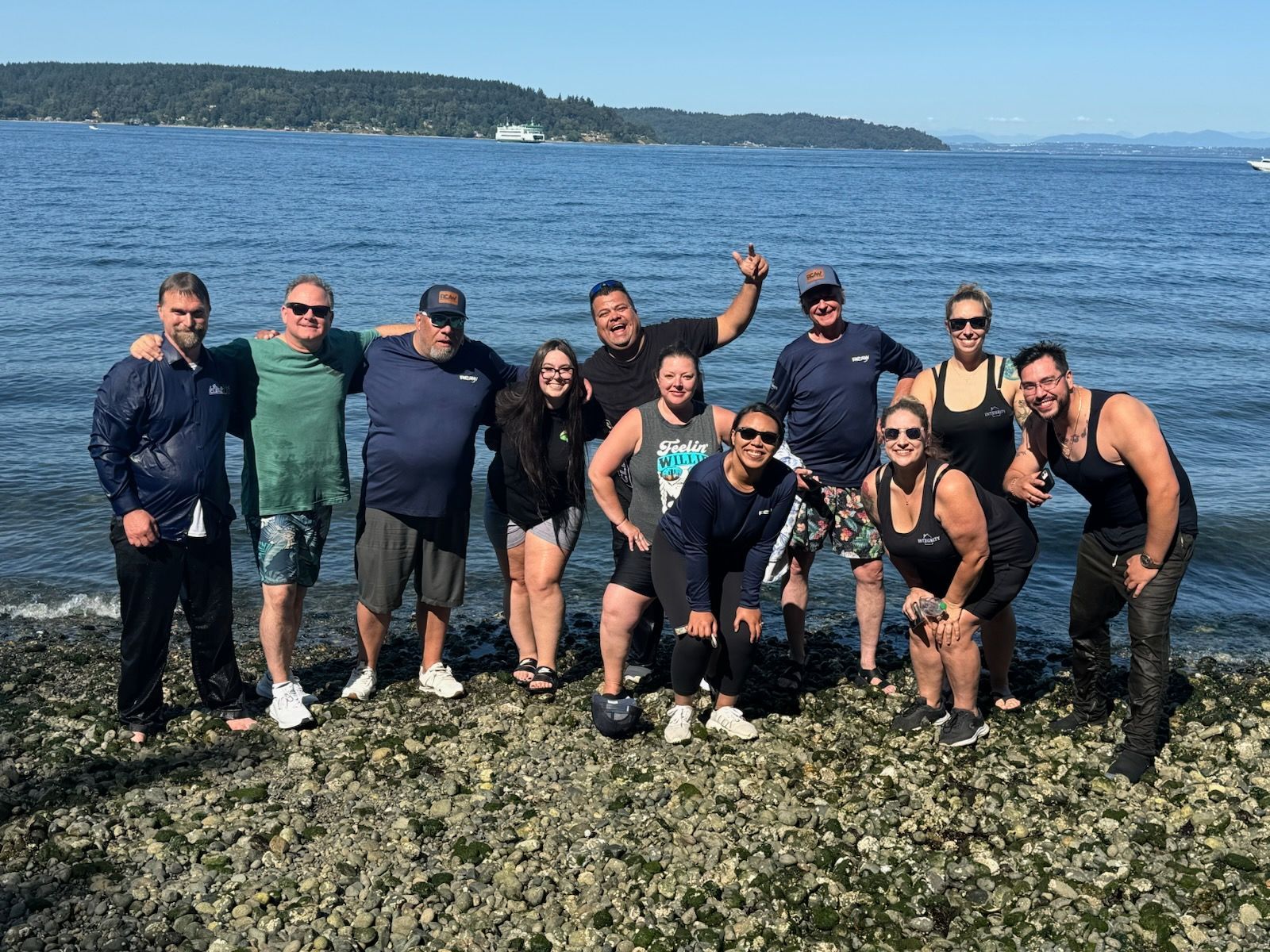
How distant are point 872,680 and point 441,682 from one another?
309 centimetres

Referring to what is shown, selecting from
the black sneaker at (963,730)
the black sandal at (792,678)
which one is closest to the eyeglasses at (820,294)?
the black sandal at (792,678)

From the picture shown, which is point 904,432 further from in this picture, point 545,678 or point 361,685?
point 361,685

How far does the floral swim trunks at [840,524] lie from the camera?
7371mm

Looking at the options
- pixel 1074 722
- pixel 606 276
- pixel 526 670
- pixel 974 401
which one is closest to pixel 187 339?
pixel 526 670

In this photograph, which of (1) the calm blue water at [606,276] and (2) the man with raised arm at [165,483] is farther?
(1) the calm blue water at [606,276]

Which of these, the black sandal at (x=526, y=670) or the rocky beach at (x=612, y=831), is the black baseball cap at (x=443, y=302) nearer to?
the black sandal at (x=526, y=670)

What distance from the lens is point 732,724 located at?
7.06m

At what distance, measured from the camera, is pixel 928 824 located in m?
6.09

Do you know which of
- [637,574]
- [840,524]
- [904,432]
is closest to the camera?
[904,432]

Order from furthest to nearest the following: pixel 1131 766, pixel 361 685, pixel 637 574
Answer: pixel 361 685
pixel 637 574
pixel 1131 766

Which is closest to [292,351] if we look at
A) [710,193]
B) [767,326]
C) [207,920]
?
[207,920]

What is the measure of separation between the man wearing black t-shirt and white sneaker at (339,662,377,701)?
195cm

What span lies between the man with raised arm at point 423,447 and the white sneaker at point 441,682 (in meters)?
0.56

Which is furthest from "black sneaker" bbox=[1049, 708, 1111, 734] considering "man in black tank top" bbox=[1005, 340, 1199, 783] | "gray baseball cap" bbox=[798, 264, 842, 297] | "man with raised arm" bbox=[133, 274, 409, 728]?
"man with raised arm" bbox=[133, 274, 409, 728]
